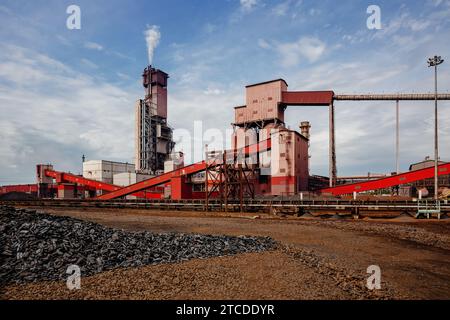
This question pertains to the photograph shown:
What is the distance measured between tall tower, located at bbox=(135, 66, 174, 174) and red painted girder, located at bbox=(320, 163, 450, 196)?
36.1m

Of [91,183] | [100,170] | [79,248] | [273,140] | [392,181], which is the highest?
[273,140]

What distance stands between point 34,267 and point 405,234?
17064 millimetres

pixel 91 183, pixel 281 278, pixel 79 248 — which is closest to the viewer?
pixel 281 278

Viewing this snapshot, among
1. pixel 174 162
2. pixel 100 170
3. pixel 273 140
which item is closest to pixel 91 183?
pixel 100 170

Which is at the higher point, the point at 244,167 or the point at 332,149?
the point at 332,149

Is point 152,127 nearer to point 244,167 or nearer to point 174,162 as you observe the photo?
point 174,162

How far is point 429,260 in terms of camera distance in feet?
30.8

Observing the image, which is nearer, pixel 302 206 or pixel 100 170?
pixel 302 206

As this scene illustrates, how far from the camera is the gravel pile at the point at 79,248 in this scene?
7.17 meters

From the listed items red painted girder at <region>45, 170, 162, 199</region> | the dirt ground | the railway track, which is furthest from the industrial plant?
the dirt ground

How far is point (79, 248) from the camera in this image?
8.44 m

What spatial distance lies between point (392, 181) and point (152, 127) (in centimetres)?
4415

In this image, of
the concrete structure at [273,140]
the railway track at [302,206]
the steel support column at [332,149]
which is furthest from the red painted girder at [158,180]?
the steel support column at [332,149]
